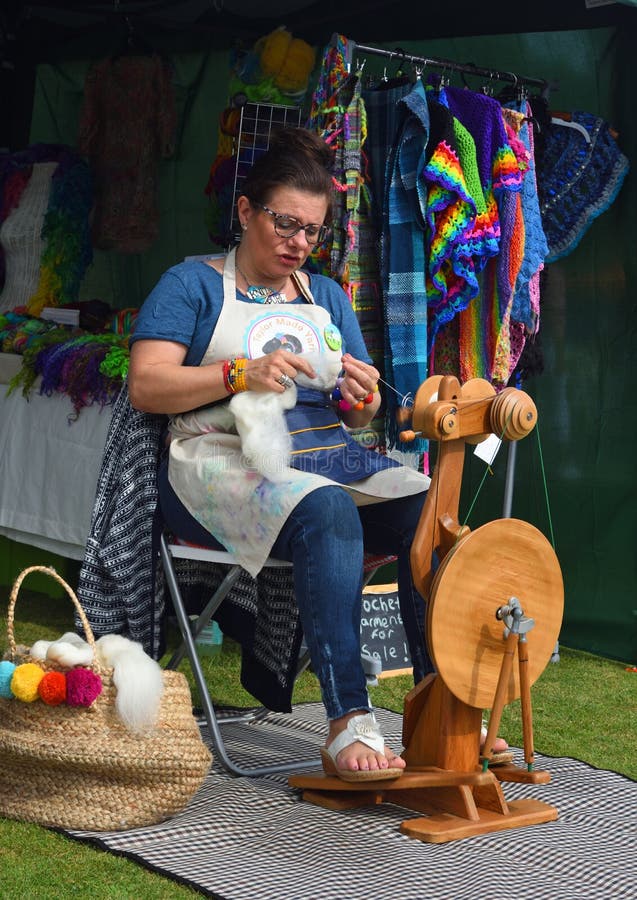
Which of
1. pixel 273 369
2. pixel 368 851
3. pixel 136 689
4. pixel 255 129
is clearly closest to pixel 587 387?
pixel 255 129

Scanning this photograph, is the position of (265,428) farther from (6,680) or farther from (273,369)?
(6,680)

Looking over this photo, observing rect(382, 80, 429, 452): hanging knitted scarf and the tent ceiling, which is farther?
the tent ceiling

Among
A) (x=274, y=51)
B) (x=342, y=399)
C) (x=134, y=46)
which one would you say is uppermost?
(x=134, y=46)

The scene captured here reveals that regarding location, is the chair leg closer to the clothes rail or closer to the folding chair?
the folding chair

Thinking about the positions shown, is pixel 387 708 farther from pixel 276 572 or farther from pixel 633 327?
pixel 633 327

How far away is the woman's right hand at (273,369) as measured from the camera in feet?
8.47

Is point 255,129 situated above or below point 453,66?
below

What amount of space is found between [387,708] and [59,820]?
1.30 metres

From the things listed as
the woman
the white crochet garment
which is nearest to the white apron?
the woman

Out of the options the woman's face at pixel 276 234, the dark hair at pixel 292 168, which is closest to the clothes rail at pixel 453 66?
the dark hair at pixel 292 168

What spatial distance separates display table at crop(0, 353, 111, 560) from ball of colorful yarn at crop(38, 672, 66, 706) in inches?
67.1

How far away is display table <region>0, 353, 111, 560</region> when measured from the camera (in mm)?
4070

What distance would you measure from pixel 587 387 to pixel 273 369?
1965mm

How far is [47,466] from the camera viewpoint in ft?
13.9
